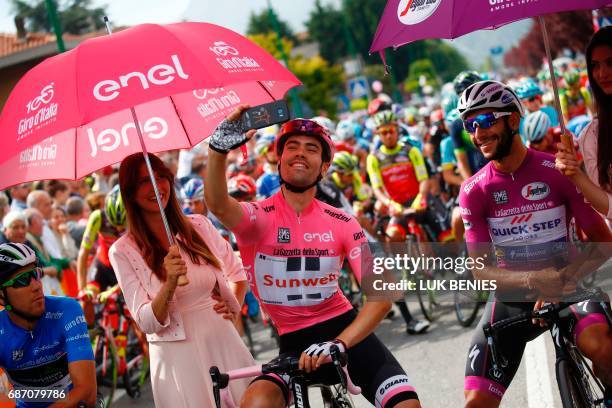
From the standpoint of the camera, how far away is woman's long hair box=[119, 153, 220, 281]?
5.21 meters

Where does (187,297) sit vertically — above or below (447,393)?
above

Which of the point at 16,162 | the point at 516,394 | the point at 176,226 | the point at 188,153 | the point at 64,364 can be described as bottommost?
the point at 516,394

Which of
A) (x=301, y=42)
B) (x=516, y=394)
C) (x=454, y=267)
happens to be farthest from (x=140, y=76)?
(x=301, y=42)

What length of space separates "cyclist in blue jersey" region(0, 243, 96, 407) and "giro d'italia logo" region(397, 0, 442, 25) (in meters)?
2.58

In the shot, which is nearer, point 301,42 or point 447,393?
point 447,393

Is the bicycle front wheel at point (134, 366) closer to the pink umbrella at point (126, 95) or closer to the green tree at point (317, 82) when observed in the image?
the pink umbrella at point (126, 95)

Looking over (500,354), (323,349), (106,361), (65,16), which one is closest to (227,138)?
(323,349)

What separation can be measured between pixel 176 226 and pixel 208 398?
3.30ft

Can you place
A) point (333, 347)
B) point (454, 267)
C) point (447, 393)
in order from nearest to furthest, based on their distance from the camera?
1. point (333, 347)
2. point (454, 267)
3. point (447, 393)

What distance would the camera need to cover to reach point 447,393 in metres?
7.67

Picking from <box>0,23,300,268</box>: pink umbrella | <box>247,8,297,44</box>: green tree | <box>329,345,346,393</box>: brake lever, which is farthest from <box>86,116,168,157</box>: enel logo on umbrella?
<box>247,8,297,44</box>: green tree

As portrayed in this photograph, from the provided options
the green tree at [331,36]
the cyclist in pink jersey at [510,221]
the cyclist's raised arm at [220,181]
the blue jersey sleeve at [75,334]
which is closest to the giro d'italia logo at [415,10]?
the cyclist in pink jersey at [510,221]

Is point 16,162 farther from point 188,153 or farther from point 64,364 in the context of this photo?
point 188,153

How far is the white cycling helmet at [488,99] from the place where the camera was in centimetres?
505
